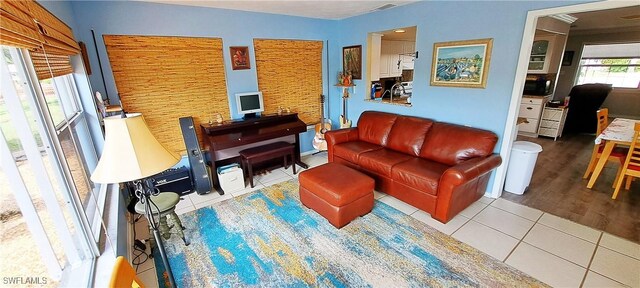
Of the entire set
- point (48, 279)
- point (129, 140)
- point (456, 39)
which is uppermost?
point (456, 39)

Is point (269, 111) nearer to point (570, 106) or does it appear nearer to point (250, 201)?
point (250, 201)

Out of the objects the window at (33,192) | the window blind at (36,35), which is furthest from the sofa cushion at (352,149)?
the window blind at (36,35)

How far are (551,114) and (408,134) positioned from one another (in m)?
3.70

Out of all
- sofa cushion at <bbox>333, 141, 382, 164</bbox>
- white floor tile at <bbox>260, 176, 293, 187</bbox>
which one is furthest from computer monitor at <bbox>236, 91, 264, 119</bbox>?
sofa cushion at <bbox>333, 141, 382, 164</bbox>

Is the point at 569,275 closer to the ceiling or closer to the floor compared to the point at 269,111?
closer to the floor

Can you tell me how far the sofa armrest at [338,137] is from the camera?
3.63 metres

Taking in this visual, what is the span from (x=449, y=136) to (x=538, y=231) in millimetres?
1178

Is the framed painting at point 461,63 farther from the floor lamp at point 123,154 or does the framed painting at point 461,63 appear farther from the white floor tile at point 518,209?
the floor lamp at point 123,154

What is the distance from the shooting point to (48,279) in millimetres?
1214

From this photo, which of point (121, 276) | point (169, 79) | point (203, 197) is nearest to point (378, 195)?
point (203, 197)

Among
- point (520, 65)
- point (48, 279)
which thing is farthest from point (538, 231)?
point (48, 279)

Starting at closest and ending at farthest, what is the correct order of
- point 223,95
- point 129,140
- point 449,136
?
point 129,140 → point 449,136 → point 223,95

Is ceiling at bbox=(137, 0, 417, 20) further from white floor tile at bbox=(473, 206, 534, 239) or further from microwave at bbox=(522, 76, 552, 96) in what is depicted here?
microwave at bbox=(522, 76, 552, 96)

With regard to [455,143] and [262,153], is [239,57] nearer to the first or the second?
[262,153]
